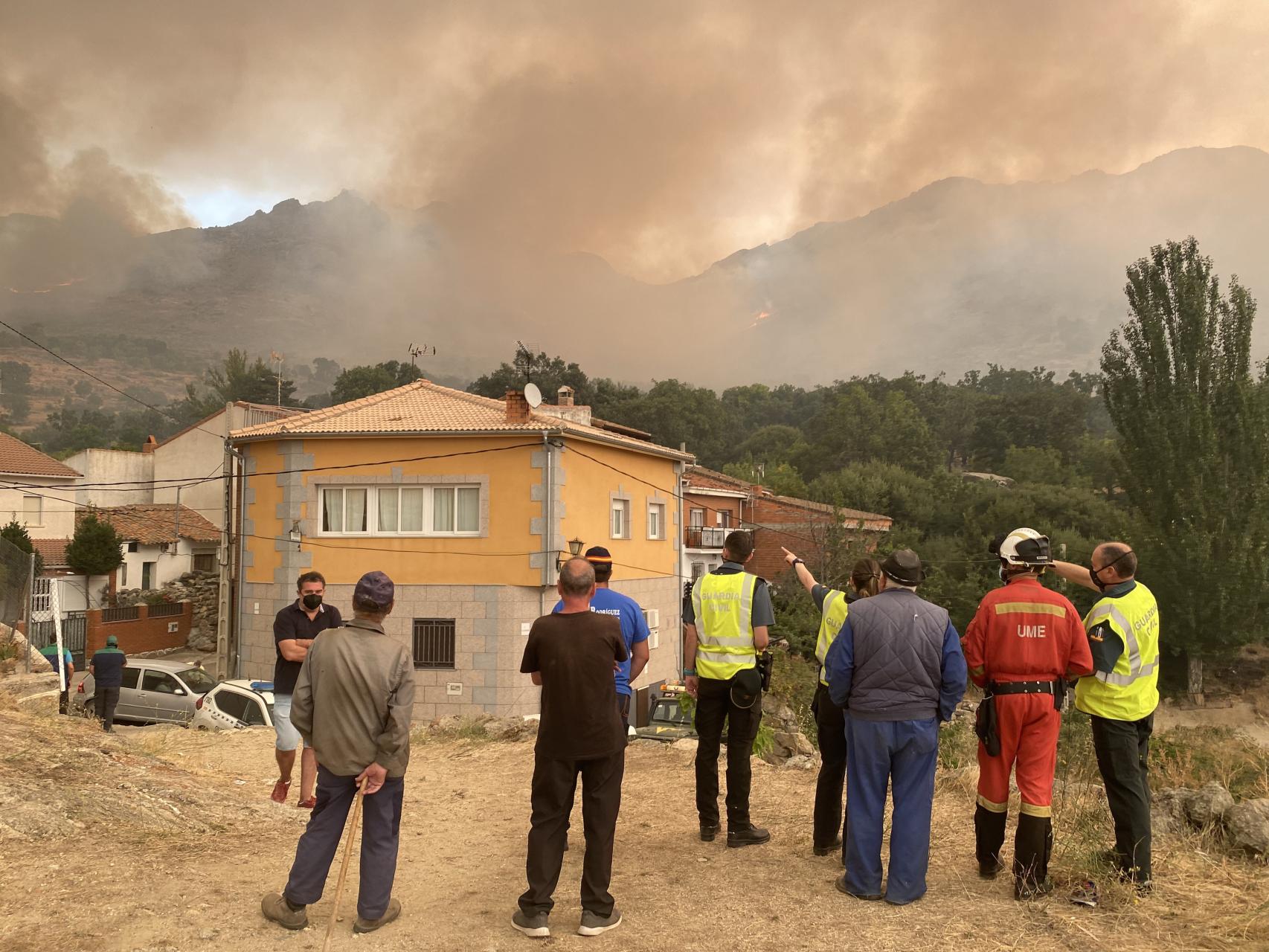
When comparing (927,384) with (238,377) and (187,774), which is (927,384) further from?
(187,774)

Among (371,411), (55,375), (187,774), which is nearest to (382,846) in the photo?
(187,774)

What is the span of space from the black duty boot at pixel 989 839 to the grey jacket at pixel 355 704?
10.5 ft

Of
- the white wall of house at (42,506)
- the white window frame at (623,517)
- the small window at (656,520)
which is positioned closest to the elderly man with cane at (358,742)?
the white window frame at (623,517)

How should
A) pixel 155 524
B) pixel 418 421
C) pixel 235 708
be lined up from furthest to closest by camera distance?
pixel 155 524
pixel 418 421
pixel 235 708

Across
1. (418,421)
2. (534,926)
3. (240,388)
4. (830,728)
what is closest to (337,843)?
(534,926)

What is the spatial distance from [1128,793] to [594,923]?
2.92m

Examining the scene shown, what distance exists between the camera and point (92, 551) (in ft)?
101

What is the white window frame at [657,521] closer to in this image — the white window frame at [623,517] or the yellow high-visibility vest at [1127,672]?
the white window frame at [623,517]

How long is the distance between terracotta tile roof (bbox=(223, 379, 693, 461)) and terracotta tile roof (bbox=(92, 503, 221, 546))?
15814mm

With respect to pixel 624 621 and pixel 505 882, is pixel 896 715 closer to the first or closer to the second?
pixel 624 621

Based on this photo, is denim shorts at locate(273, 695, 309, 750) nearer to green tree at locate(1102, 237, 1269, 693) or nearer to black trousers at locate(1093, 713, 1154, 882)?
black trousers at locate(1093, 713, 1154, 882)

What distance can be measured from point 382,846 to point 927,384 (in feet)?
310

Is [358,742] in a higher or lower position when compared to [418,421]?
lower

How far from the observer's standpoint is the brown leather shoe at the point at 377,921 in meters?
4.50
